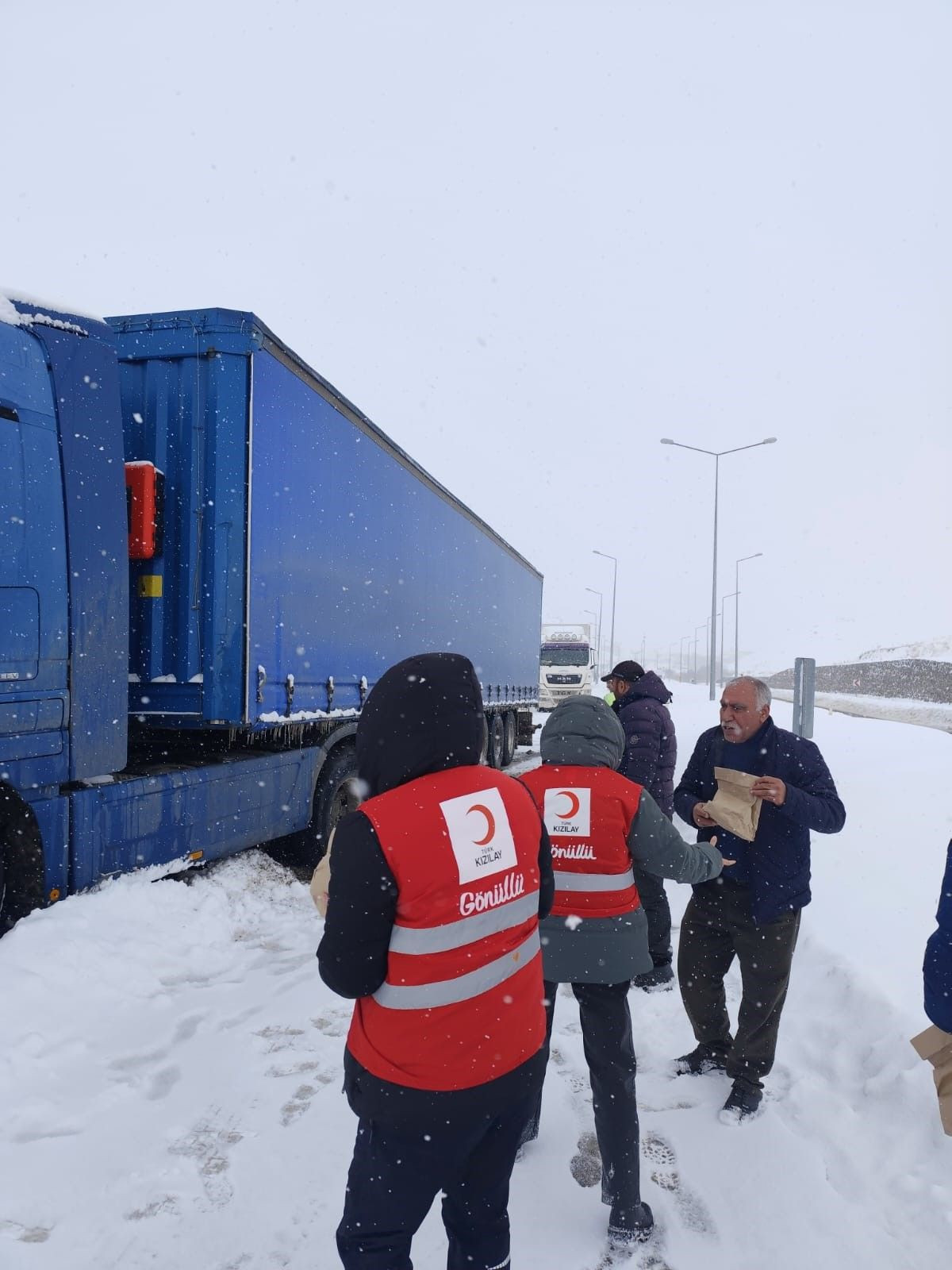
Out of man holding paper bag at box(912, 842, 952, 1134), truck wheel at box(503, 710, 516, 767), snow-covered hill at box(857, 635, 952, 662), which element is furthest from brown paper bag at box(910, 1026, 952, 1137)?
snow-covered hill at box(857, 635, 952, 662)

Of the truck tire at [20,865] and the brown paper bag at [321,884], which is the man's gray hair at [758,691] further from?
the truck tire at [20,865]

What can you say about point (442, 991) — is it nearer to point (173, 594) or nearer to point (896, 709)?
point (173, 594)

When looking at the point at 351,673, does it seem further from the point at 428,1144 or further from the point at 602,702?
the point at 428,1144

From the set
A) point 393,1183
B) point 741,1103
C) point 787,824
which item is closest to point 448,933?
point 393,1183

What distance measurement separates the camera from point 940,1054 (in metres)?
2.16

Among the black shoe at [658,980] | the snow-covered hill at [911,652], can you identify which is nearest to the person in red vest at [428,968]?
the black shoe at [658,980]

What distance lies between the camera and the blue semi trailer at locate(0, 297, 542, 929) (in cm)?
421

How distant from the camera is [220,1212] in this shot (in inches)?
109

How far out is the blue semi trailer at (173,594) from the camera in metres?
4.21

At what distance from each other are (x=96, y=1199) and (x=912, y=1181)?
281cm

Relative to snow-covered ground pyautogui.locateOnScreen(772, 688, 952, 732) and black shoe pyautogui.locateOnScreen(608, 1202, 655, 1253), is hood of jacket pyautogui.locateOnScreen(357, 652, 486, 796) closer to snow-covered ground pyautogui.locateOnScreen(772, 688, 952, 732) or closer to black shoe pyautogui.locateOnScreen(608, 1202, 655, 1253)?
black shoe pyautogui.locateOnScreen(608, 1202, 655, 1253)

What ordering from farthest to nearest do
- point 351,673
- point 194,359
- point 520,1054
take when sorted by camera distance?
point 351,673, point 194,359, point 520,1054

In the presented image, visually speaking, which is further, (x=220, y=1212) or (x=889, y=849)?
(x=889, y=849)

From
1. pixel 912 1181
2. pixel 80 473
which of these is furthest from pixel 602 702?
pixel 80 473
